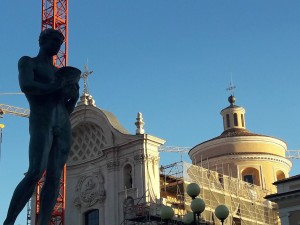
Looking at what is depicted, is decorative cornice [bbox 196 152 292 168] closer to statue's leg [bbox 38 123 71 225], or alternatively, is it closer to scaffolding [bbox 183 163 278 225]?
scaffolding [bbox 183 163 278 225]

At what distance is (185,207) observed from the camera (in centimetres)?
3641

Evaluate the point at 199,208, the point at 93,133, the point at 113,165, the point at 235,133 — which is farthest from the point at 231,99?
the point at 199,208

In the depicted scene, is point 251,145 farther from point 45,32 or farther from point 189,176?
point 45,32

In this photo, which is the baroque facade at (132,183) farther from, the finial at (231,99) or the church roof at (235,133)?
the finial at (231,99)

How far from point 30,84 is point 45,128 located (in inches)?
19.9

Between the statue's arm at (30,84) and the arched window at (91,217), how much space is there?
104ft

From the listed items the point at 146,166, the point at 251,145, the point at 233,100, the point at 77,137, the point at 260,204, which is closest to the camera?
the point at 146,166

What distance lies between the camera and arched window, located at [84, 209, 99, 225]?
37.6m

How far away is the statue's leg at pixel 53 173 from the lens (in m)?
6.45

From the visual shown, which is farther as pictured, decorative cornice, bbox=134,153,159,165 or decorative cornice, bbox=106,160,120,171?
decorative cornice, bbox=106,160,120,171

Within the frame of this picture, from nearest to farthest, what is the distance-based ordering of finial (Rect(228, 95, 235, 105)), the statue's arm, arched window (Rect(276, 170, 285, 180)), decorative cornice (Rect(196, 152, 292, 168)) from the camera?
the statue's arm, decorative cornice (Rect(196, 152, 292, 168)), arched window (Rect(276, 170, 285, 180)), finial (Rect(228, 95, 235, 105))

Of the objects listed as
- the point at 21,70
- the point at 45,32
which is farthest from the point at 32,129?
the point at 45,32

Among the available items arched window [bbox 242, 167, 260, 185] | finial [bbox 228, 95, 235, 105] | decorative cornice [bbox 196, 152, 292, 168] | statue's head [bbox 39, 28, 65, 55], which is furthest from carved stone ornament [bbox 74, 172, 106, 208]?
statue's head [bbox 39, 28, 65, 55]

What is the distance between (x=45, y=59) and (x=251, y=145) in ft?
137
